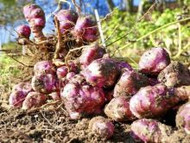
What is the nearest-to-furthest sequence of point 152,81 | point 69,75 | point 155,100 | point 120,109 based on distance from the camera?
point 155,100 < point 120,109 < point 152,81 < point 69,75

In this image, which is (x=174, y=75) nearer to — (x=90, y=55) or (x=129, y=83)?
(x=129, y=83)

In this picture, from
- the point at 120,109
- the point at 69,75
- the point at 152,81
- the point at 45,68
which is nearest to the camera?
the point at 120,109

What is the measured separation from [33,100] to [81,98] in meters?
0.34

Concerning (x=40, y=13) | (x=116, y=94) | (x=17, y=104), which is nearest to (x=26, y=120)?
(x=17, y=104)

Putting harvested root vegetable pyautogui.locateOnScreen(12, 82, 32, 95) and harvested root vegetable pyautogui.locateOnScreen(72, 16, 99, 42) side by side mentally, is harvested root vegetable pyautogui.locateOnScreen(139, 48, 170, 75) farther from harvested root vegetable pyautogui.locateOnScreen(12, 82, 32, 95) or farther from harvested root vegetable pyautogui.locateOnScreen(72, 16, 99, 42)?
harvested root vegetable pyautogui.locateOnScreen(12, 82, 32, 95)

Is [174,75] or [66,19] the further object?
[66,19]

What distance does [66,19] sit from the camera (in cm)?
221

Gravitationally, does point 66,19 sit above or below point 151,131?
above

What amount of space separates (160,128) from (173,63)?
0.36 m

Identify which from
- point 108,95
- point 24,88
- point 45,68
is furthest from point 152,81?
point 24,88

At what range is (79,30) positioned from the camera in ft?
6.97

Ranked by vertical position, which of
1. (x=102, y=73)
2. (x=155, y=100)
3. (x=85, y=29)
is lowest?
(x=155, y=100)

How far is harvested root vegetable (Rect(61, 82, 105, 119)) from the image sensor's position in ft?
5.40

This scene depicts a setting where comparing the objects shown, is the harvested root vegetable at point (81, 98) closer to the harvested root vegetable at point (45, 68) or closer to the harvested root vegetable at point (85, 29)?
the harvested root vegetable at point (45, 68)
